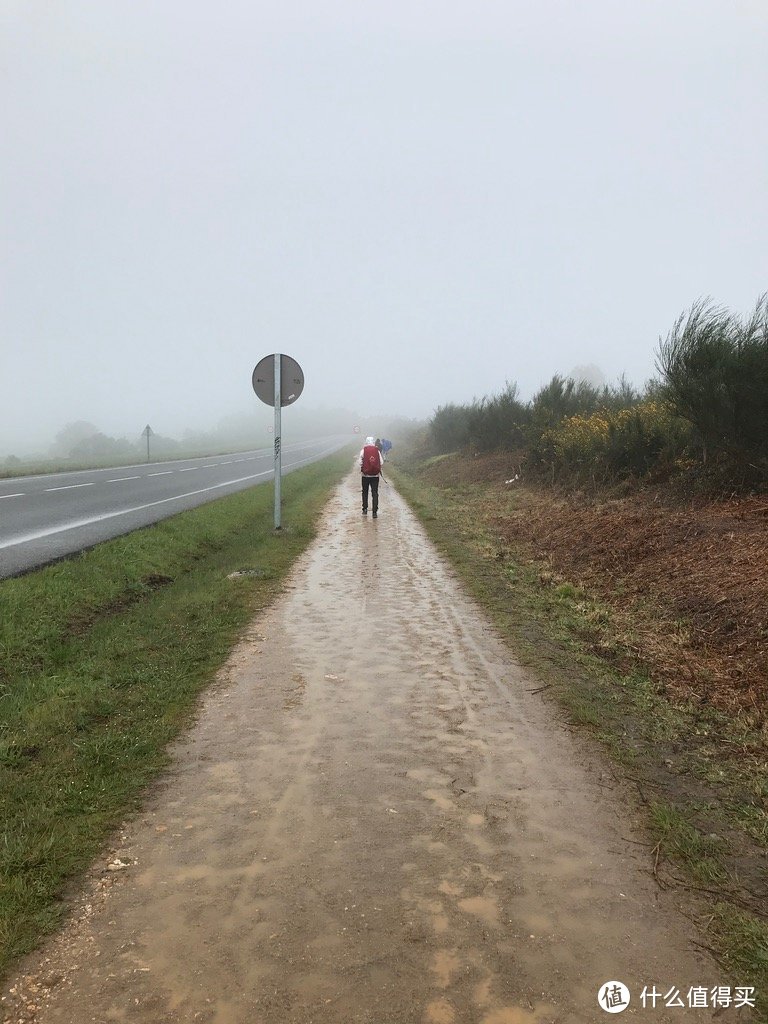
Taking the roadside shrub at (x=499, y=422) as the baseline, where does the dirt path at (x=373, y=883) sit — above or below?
below

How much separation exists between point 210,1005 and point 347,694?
278 centimetres

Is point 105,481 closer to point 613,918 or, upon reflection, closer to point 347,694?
point 347,694

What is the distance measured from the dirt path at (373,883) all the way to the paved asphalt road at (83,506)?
5.84 metres

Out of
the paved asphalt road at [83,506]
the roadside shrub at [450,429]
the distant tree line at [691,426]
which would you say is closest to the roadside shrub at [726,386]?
the distant tree line at [691,426]

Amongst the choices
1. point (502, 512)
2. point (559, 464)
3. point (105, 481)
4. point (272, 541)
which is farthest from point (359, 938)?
point (105, 481)

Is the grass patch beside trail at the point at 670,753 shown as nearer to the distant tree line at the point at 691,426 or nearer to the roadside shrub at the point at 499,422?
the distant tree line at the point at 691,426

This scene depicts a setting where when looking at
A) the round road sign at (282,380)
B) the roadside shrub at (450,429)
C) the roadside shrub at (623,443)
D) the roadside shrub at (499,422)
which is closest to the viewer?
the round road sign at (282,380)

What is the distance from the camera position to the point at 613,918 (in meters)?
2.54

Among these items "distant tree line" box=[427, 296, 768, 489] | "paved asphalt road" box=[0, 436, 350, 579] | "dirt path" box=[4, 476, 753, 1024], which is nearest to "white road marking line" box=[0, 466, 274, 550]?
"paved asphalt road" box=[0, 436, 350, 579]

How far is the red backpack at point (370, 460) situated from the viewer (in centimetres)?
1473

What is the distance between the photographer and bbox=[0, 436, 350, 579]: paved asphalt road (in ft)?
31.6

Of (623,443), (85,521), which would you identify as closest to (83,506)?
(85,521)

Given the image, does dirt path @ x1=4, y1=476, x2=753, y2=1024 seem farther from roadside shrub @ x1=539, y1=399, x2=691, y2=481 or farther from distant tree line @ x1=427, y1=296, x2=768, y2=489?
roadside shrub @ x1=539, y1=399, x2=691, y2=481

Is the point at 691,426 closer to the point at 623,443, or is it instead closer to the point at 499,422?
the point at 623,443
